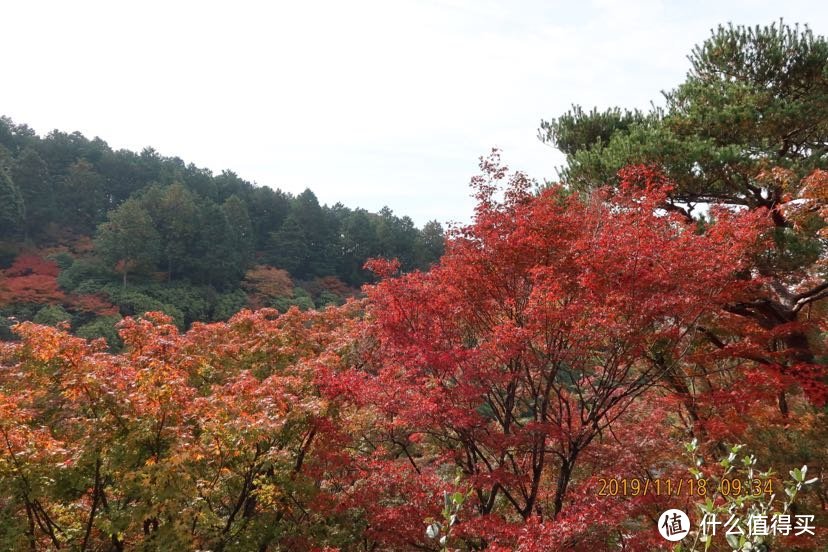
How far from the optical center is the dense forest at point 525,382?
5734 millimetres

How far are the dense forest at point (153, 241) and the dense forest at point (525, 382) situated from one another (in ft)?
69.1

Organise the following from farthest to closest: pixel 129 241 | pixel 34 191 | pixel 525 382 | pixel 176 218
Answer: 1. pixel 34 191
2. pixel 176 218
3. pixel 129 241
4. pixel 525 382

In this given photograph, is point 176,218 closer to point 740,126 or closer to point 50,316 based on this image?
point 50,316

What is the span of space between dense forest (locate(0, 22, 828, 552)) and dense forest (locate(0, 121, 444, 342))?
21.1 m

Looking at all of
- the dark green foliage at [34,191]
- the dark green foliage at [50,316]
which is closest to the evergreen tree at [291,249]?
the dark green foliage at [34,191]

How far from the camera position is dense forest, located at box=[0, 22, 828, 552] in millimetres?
5734

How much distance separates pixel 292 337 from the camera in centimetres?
1195

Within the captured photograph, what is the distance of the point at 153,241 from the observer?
33000 millimetres

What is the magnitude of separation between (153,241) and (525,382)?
31.7 metres

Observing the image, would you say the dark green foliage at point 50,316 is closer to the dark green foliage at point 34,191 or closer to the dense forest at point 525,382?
the dark green foliage at point 34,191

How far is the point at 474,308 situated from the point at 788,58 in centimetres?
791

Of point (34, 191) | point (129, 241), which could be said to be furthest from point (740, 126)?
point (34, 191)

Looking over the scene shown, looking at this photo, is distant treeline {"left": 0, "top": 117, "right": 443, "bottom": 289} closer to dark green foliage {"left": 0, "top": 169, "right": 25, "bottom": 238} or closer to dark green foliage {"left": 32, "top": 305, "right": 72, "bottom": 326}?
dark green foliage {"left": 0, "top": 169, "right": 25, "bottom": 238}

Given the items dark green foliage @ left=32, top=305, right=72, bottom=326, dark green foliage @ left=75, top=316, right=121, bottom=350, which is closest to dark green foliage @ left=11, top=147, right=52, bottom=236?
dark green foliage @ left=32, top=305, right=72, bottom=326
